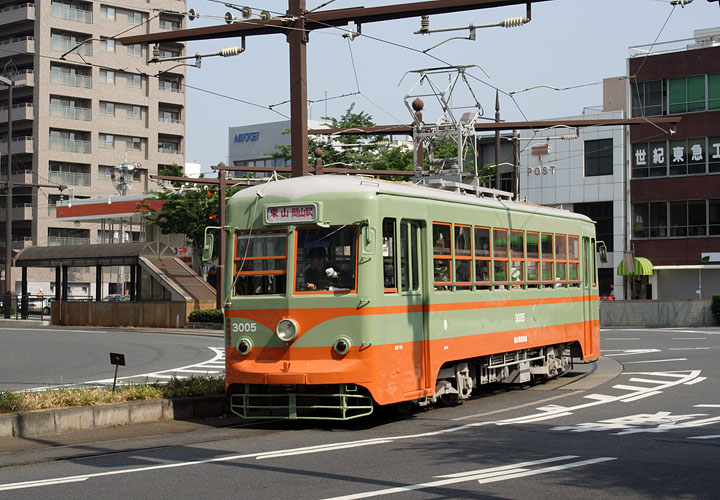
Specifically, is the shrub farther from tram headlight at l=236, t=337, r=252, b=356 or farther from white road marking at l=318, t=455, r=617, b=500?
white road marking at l=318, t=455, r=617, b=500

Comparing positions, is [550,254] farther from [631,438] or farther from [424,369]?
[631,438]

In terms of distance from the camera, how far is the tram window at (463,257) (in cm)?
1489

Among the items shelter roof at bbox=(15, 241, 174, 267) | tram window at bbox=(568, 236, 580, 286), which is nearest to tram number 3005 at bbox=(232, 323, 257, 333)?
tram window at bbox=(568, 236, 580, 286)

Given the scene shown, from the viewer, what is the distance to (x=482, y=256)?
15750 millimetres

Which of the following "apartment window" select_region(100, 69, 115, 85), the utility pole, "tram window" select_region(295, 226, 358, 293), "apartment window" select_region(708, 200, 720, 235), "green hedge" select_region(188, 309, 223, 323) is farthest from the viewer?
"apartment window" select_region(100, 69, 115, 85)

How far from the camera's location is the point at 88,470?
962 cm

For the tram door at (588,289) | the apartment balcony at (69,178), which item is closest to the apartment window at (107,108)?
the apartment balcony at (69,178)

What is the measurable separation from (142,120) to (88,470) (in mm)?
78606

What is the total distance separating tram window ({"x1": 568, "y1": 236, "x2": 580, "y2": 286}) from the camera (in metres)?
19.8

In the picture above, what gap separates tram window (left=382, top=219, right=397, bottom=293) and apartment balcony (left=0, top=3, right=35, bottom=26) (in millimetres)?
71659

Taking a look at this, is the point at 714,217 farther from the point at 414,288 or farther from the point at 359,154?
the point at 414,288

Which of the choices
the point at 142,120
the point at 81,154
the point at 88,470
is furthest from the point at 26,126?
the point at 88,470

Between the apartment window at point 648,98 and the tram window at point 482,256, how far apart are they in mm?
40212

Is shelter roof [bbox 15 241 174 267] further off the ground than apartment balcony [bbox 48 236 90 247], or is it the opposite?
apartment balcony [bbox 48 236 90 247]
